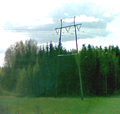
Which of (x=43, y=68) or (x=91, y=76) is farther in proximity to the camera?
(x=91, y=76)

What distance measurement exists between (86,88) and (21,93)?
16.4 meters

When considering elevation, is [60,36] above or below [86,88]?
above

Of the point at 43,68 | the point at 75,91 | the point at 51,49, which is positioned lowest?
the point at 75,91

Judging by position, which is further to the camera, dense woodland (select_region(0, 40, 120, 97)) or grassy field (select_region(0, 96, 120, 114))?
dense woodland (select_region(0, 40, 120, 97))

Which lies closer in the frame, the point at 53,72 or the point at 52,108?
the point at 52,108

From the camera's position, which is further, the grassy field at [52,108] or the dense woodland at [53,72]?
the dense woodland at [53,72]

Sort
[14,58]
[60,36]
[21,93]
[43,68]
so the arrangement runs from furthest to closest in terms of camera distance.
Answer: [14,58], [43,68], [21,93], [60,36]

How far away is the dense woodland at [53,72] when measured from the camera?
177 ft

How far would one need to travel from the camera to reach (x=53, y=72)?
57.5 m

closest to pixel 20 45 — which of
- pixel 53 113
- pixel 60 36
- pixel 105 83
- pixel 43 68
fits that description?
pixel 43 68

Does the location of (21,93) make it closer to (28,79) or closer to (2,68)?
(28,79)

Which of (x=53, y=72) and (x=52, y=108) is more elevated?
(x=53, y=72)

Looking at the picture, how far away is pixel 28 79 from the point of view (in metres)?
53.4

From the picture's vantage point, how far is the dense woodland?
2125 inches
